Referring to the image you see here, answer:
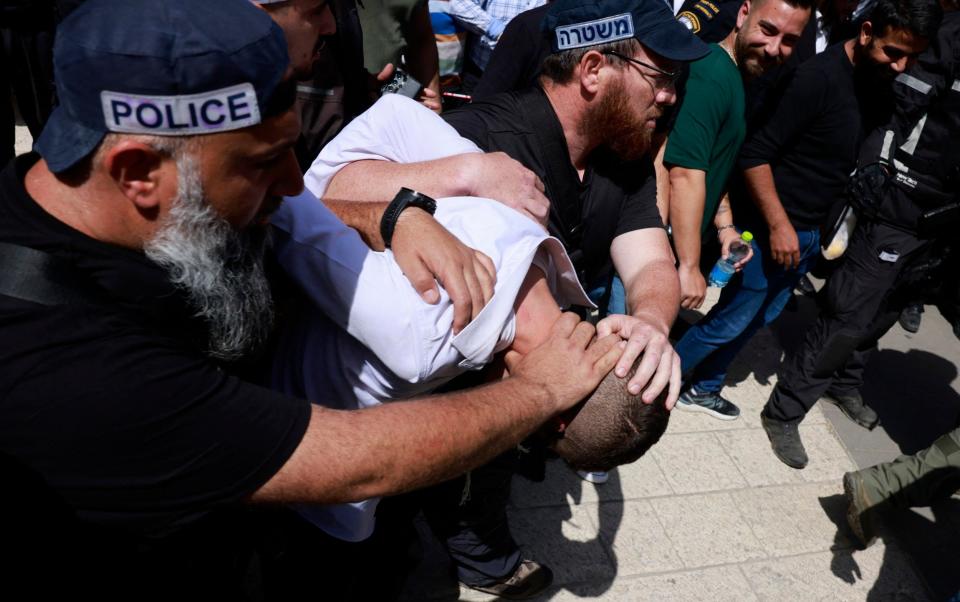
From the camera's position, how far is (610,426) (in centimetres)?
172

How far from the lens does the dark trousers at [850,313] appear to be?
3.85m

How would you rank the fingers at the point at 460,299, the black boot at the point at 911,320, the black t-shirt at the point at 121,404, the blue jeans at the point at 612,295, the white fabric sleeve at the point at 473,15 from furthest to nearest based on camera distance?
the black boot at the point at 911,320 < the white fabric sleeve at the point at 473,15 < the blue jeans at the point at 612,295 < the fingers at the point at 460,299 < the black t-shirt at the point at 121,404

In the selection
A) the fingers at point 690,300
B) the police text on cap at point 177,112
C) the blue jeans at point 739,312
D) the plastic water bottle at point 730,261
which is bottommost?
the blue jeans at point 739,312

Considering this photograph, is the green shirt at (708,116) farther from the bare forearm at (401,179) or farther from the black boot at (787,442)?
the bare forearm at (401,179)

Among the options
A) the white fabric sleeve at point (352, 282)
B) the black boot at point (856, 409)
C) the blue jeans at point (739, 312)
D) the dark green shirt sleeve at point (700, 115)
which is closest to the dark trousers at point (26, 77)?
the white fabric sleeve at point (352, 282)

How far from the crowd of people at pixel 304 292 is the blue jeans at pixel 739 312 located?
2.92 feet

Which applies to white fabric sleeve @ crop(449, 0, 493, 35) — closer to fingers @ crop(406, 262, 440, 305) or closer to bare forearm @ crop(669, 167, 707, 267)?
bare forearm @ crop(669, 167, 707, 267)

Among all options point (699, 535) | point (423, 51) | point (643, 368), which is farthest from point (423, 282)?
point (423, 51)

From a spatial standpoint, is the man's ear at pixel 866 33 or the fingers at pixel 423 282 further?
the man's ear at pixel 866 33

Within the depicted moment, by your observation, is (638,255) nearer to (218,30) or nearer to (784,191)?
(218,30)

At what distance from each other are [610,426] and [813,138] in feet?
8.58

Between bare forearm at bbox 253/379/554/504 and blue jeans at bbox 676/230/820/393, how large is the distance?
2.69 meters

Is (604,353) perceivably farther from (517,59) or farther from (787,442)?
(787,442)

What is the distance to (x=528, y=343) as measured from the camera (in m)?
1.66
